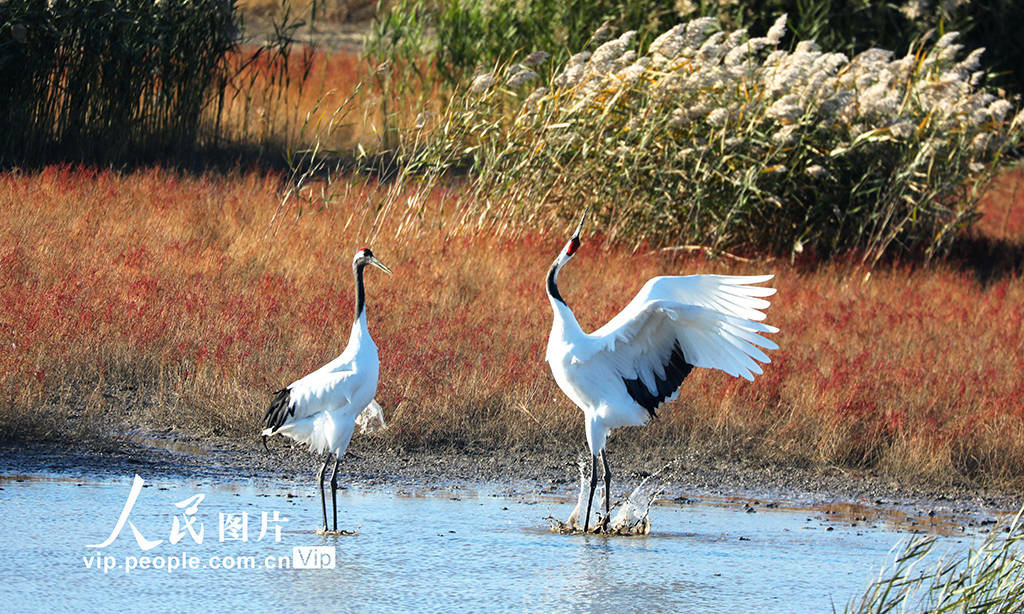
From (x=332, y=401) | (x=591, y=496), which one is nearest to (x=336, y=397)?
(x=332, y=401)

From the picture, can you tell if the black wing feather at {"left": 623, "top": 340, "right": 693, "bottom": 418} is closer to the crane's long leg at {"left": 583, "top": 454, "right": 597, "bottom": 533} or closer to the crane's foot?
the crane's long leg at {"left": 583, "top": 454, "right": 597, "bottom": 533}

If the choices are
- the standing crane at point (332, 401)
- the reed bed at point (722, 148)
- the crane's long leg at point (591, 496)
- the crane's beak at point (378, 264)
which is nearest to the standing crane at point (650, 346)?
the crane's long leg at point (591, 496)

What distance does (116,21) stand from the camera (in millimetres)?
13750

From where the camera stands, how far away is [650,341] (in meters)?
6.56

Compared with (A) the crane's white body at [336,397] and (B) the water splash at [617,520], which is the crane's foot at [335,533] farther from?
(B) the water splash at [617,520]

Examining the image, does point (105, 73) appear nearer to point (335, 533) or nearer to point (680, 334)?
point (680, 334)

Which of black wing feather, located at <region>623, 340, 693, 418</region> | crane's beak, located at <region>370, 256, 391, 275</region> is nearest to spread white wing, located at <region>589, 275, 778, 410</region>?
black wing feather, located at <region>623, 340, 693, 418</region>

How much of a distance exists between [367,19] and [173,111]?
67.0 feet

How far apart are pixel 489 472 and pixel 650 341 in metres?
1.24

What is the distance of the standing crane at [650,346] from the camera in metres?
6.37

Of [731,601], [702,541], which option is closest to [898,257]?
[702,541]

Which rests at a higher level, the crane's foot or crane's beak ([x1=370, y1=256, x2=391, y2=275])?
crane's beak ([x1=370, y1=256, x2=391, y2=275])

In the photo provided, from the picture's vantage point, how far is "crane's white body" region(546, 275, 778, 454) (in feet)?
20.9

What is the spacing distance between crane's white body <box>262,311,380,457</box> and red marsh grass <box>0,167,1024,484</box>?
3.71 feet
